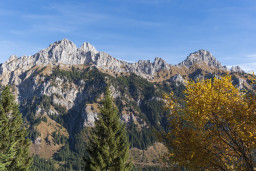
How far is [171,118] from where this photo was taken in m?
17.1

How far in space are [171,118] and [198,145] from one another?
358 centimetres

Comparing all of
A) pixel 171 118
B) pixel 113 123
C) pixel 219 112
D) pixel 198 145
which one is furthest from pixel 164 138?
pixel 113 123

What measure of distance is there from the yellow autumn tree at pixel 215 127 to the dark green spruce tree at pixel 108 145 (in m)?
12.8

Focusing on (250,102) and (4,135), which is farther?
(4,135)

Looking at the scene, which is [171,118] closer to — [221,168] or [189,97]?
[189,97]

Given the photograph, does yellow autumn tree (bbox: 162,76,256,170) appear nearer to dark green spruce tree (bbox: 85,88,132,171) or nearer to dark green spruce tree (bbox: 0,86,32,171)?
dark green spruce tree (bbox: 85,88,132,171)

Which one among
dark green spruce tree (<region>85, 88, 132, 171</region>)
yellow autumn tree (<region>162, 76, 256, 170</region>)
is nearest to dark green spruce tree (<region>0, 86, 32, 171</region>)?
dark green spruce tree (<region>85, 88, 132, 171</region>)

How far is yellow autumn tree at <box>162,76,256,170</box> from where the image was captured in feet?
43.0

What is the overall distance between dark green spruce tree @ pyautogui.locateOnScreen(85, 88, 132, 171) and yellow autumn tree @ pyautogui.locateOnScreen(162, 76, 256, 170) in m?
12.8

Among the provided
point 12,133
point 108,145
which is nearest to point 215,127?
point 108,145

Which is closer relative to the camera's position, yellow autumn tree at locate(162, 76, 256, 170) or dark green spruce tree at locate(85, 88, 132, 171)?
yellow autumn tree at locate(162, 76, 256, 170)

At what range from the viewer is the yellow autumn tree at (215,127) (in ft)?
43.0

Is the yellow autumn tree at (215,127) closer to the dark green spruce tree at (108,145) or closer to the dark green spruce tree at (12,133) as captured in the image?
the dark green spruce tree at (108,145)

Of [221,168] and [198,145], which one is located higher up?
[198,145]
